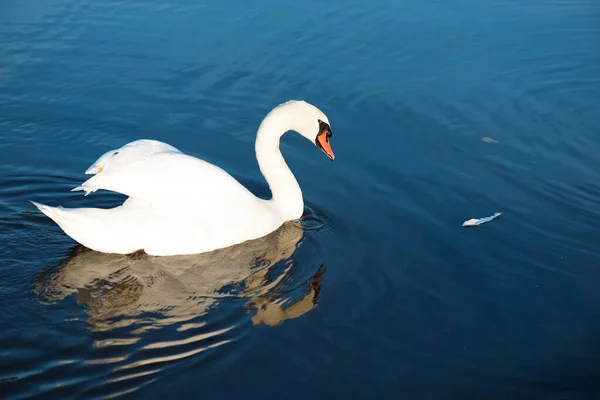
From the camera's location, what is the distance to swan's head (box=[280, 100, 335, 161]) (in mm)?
8383

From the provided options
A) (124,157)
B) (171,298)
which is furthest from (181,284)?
(124,157)

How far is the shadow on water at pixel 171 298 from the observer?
585 cm

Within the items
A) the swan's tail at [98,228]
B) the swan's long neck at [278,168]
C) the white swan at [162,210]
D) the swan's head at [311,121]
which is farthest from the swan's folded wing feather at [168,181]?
the swan's head at [311,121]

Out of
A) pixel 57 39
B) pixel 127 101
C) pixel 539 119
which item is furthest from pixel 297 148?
pixel 57 39

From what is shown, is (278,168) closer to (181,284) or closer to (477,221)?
(181,284)

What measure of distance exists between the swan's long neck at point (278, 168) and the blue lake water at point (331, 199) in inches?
8.3

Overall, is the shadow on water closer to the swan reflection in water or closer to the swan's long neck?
the swan reflection in water

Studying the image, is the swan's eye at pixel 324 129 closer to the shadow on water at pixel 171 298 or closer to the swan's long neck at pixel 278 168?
the swan's long neck at pixel 278 168

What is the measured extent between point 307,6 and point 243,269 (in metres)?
A: 7.86

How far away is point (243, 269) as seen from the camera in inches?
287

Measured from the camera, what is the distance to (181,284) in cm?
699

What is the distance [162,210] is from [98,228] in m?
0.60

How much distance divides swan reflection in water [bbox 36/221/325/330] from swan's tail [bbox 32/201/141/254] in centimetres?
17

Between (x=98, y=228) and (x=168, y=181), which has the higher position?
(x=168, y=181)
